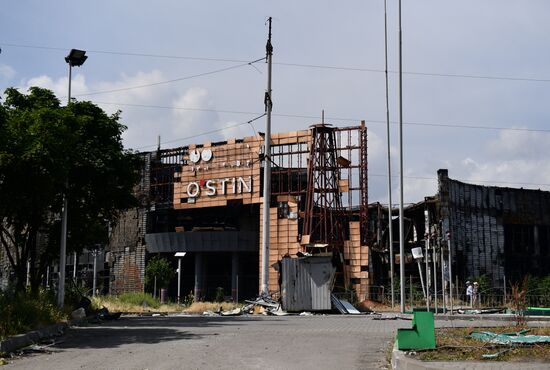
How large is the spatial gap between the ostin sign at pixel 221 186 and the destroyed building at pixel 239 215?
0.08 meters

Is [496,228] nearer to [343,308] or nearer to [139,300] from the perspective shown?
[343,308]

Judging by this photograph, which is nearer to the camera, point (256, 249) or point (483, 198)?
point (483, 198)

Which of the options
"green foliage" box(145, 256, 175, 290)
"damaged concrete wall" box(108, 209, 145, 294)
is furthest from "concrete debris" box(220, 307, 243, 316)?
"damaged concrete wall" box(108, 209, 145, 294)

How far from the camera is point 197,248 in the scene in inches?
2194

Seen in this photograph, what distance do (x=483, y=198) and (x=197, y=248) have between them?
907 inches

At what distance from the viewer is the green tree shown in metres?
19.8

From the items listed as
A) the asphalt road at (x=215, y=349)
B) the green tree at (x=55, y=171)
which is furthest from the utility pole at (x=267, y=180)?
the asphalt road at (x=215, y=349)

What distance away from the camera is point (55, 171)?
20.0 meters

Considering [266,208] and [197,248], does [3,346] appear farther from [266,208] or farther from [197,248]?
[197,248]

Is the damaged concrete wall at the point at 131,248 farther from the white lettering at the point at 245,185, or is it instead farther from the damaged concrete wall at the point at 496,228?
the damaged concrete wall at the point at 496,228

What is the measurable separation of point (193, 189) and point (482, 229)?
2303 centimetres

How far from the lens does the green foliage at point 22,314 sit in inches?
617

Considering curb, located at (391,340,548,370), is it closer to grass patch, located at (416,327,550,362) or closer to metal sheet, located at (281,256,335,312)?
grass patch, located at (416,327,550,362)

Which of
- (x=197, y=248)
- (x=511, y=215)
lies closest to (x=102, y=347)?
(x=197, y=248)
